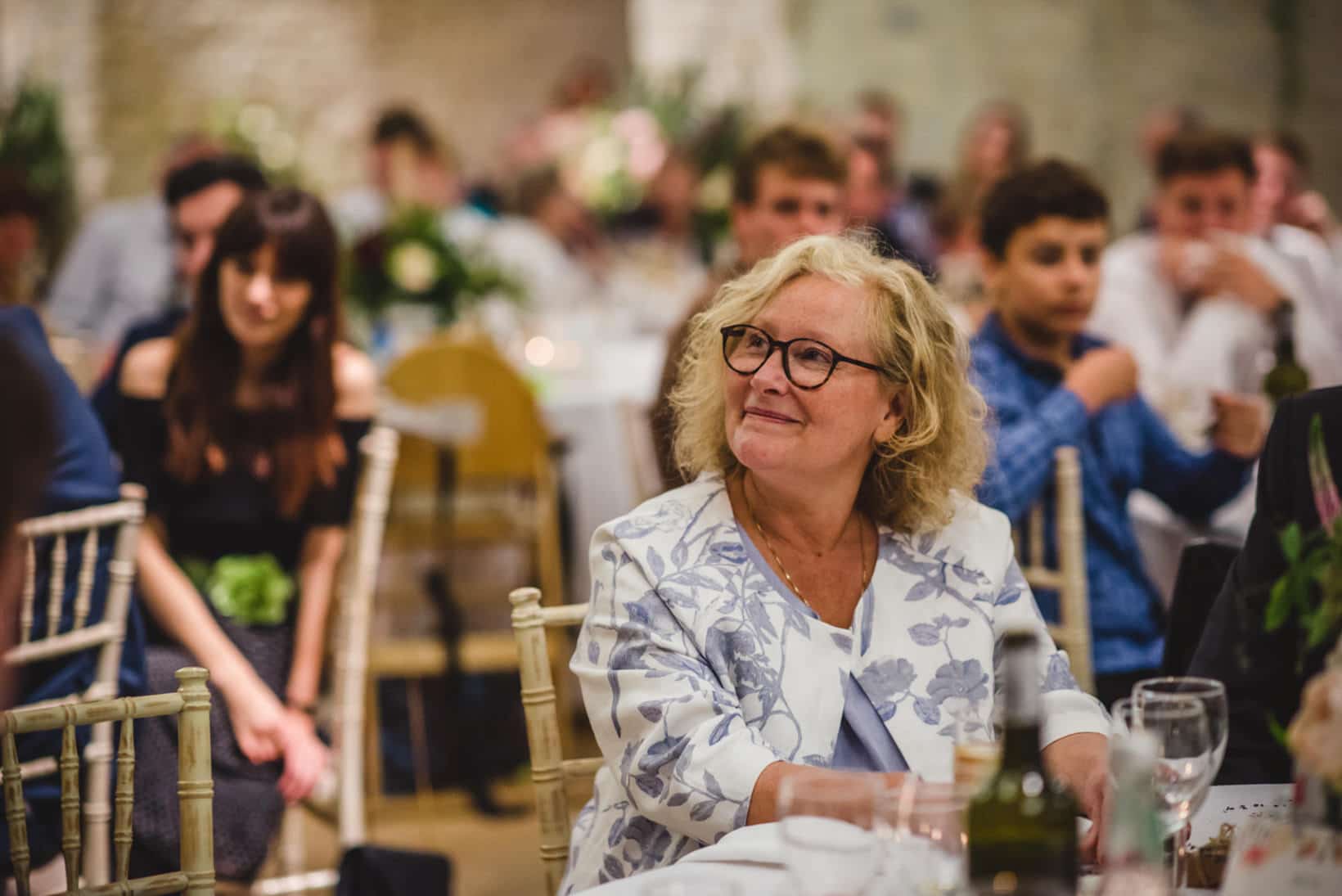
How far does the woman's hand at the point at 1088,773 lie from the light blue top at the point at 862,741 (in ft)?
0.55

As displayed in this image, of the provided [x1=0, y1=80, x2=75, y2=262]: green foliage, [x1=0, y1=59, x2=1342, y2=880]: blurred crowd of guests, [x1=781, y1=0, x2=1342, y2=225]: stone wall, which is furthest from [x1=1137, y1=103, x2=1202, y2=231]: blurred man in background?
[x1=0, y1=80, x2=75, y2=262]: green foliage

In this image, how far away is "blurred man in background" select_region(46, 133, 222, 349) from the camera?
19.1 ft

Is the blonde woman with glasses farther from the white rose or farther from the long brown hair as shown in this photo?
the white rose

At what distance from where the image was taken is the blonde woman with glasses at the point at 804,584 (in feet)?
4.95

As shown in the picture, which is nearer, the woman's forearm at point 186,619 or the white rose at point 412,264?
the woman's forearm at point 186,619

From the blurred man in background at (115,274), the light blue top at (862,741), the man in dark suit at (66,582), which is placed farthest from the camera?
the blurred man in background at (115,274)

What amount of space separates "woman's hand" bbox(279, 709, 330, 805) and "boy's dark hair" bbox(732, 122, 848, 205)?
1498 mm

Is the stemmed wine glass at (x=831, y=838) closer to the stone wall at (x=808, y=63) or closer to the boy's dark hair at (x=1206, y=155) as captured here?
the boy's dark hair at (x=1206, y=155)

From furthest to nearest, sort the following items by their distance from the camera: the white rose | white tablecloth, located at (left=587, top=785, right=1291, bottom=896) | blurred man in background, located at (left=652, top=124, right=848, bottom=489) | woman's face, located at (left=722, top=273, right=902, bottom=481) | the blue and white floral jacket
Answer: the white rose, blurred man in background, located at (left=652, top=124, right=848, bottom=489), woman's face, located at (left=722, top=273, right=902, bottom=481), the blue and white floral jacket, white tablecloth, located at (left=587, top=785, right=1291, bottom=896)

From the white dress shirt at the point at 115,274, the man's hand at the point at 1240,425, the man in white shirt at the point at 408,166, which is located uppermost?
the man in white shirt at the point at 408,166

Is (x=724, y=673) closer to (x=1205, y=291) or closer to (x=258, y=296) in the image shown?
(x=258, y=296)

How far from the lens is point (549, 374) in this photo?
4859mm

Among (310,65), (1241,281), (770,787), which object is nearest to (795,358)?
(770,787)

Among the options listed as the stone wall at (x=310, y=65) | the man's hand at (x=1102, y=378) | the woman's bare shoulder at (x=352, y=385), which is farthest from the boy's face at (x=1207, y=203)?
the stone wall at (x=310, y=65)
